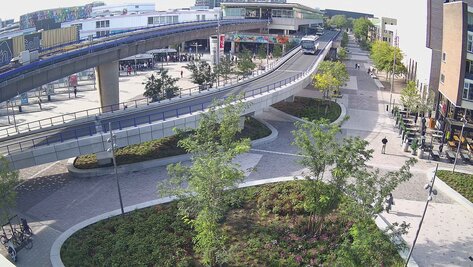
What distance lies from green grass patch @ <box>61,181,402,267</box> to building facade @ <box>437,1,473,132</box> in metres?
21.1

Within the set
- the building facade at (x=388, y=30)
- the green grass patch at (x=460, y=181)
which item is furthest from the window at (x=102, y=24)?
the green grass patch at (x=460, y=181)

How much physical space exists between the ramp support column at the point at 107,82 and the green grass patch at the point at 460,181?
29.8 m

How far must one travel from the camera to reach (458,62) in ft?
117

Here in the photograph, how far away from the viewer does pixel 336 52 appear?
9144cm

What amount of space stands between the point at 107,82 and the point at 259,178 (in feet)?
67.8

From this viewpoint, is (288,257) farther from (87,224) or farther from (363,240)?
(87,224)

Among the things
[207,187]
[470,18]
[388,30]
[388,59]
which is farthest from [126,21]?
[207,187]

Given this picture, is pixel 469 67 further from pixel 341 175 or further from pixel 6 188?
pixel 6 188

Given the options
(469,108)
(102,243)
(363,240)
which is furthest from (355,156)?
(469,108)

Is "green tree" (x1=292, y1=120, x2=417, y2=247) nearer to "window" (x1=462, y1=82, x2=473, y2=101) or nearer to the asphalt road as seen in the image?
the asphalt road

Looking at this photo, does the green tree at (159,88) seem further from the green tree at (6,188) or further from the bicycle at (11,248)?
the bicycle at (11,248)

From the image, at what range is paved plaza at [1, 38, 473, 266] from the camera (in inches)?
813

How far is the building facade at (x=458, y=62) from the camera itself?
34562 mm

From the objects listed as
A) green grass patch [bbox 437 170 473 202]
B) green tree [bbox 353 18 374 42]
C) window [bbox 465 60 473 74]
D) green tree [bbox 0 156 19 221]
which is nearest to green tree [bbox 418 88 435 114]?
window [bbox 465 60 473 74]
